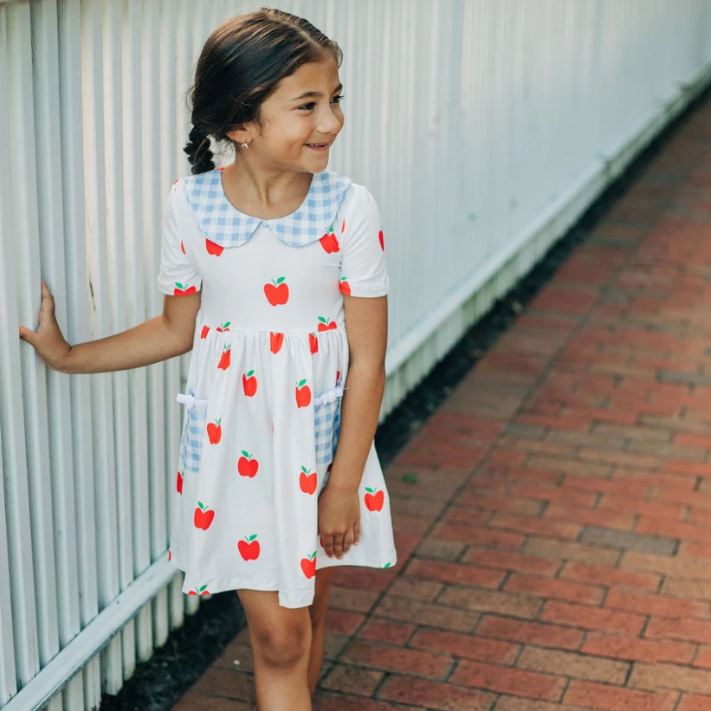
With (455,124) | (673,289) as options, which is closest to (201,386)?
(455,124)

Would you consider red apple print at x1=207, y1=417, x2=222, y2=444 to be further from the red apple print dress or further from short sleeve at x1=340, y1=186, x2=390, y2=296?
short sleeve at x1=340, y1=186, x2=390, y2=296

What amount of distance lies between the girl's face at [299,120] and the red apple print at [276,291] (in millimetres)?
225

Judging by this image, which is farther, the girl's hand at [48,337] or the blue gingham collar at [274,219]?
the girl's hand at [48,337]

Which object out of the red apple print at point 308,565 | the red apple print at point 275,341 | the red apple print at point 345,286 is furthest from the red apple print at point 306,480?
the red apple print at point 345,286

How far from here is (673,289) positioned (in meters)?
7.07

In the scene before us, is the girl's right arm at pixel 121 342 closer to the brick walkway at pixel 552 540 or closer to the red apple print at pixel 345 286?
the red apple print at pixel 345 286

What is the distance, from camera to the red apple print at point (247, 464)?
2.73 meters

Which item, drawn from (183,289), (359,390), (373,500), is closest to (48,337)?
(183,289)

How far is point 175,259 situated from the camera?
9.03ft

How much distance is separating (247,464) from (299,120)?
688 millimetres

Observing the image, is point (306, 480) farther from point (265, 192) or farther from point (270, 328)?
point (265, 192)

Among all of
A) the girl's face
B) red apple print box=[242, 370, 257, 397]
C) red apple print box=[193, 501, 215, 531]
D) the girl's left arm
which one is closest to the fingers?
the girl's left arm

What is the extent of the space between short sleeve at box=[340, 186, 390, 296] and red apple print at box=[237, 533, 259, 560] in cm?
54

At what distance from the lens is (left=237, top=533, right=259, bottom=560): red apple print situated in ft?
9.09
